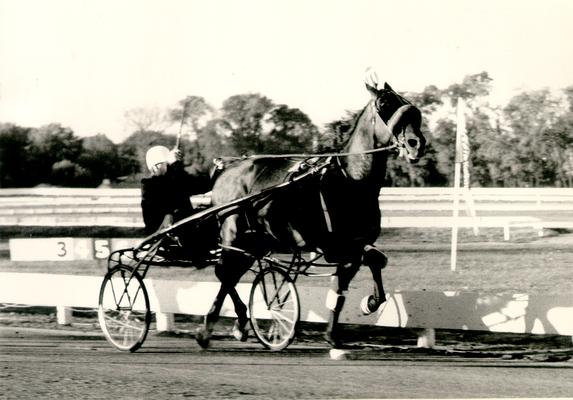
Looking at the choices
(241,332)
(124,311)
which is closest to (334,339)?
(241,332)

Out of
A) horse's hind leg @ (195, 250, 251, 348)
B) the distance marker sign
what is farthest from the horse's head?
the distance marker sign

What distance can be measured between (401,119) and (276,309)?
2.14m

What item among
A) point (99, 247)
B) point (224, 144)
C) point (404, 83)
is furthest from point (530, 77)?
point (99, 247)

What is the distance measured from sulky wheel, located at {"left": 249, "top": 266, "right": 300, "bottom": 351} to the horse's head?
147 centimetres

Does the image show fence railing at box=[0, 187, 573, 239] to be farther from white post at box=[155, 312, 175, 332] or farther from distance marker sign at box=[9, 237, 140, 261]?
white post at box=[155, 312, 175, 332]

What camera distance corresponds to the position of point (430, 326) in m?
7.68

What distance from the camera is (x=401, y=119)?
6645 millimetres

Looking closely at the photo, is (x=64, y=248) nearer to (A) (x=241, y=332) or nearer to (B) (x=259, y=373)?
(A) (x=241, y=332)

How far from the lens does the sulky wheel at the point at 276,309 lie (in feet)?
23.4

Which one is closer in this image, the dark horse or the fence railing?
the dark horse

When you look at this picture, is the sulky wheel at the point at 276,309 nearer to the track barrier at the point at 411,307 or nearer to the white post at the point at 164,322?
the track barrier at the point at 411,307

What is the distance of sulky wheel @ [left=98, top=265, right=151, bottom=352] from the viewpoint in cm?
746

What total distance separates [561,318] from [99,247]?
5042 millimetres

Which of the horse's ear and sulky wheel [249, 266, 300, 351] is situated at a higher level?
the horse's ear
